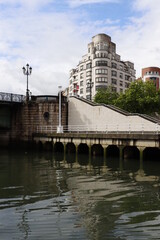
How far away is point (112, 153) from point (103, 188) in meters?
16.2

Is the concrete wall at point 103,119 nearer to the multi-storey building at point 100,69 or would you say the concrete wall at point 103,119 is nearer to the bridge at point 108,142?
the bridge at point 108,142

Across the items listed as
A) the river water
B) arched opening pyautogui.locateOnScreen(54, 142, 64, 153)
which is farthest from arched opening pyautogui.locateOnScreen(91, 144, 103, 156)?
the river water

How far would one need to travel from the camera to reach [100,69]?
268 ft

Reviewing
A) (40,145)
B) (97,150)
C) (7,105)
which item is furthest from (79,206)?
(7,105)

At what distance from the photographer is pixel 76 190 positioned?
42.3 ft

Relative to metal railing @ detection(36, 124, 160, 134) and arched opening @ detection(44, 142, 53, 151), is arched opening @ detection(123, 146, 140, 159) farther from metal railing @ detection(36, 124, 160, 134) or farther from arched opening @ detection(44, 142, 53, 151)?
arched opening @ detection(44, 142, 53, 151)

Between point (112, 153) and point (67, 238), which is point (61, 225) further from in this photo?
point (112, 153)

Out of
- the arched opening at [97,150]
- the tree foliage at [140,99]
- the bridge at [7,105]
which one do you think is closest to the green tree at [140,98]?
the tree foliage at [140,99]

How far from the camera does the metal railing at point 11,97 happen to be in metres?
36.1

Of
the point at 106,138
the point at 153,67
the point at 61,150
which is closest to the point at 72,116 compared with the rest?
the point at 61,150

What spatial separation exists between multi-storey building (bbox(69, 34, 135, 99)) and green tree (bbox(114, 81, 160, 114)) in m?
38.3

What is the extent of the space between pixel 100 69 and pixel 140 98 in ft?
145

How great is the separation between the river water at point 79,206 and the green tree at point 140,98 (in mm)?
24003

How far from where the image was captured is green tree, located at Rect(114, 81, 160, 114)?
1567 inches
